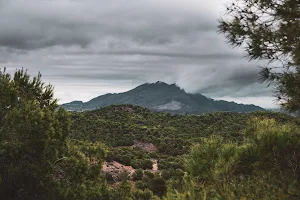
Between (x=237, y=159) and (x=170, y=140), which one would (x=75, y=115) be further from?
(x=237, y=159)

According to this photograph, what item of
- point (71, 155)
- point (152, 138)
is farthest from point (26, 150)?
point (152, 138)

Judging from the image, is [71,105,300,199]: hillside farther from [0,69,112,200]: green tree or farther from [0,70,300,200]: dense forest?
[0,69,112,200]: green tree

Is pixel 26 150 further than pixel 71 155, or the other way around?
pixel 71 155

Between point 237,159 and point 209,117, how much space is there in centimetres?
8114

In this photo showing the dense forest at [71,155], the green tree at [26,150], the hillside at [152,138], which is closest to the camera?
the dense forest at [71,155]

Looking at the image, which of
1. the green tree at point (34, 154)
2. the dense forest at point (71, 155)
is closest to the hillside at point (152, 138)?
the dense forest at point (71, 155)

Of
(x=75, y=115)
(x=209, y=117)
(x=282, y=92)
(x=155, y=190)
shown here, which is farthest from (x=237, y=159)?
(x=209, y=117)

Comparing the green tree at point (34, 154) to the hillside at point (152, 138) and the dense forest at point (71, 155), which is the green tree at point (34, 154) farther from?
the hillside at point (152, 138)

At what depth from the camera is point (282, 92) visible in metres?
11.3

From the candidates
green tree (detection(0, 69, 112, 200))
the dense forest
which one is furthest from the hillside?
green tree (detection(0, 69, 112, 200))

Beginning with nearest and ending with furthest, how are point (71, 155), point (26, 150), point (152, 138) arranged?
point (26, 150) → point (71, 155) → point (152, 138)

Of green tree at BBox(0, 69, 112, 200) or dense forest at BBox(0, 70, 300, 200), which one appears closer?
dense forest at BBox(0, 70, 300, 200)

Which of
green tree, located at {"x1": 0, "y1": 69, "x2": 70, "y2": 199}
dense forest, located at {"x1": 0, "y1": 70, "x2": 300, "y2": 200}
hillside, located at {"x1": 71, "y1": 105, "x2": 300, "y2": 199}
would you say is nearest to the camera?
dense forest, located at {"x1": 0, "y1": 70, "x2": 300, "y2": 200}

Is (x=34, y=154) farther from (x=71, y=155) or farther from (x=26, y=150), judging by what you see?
(x=71, y=155)
